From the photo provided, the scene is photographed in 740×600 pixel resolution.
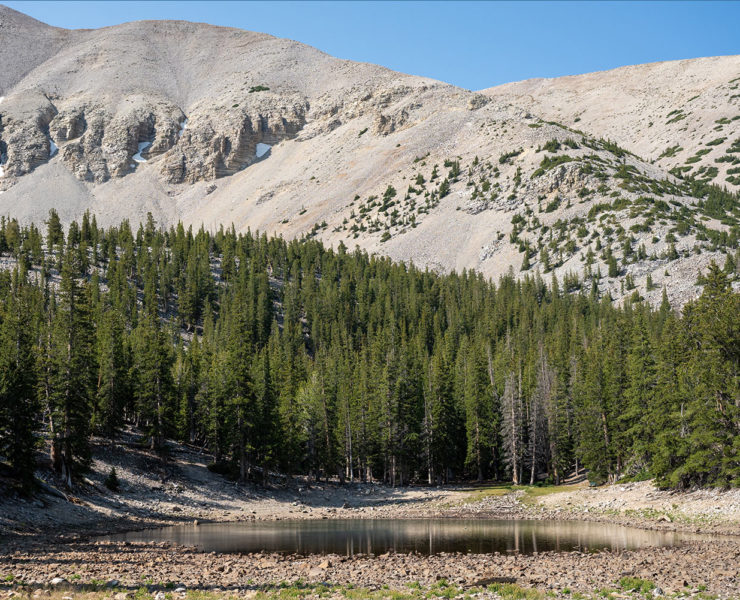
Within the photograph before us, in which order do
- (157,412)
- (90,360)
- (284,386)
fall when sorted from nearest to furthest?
1. (90,360)
2. (157,412)
3. (284,386)

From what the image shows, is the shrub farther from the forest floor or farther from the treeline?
the treeline

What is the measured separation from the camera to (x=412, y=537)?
38.8m

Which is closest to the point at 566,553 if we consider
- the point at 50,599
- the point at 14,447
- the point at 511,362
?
the point at 50,599

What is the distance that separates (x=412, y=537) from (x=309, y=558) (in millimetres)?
10537

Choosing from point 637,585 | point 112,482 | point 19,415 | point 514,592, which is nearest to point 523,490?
point 112,482

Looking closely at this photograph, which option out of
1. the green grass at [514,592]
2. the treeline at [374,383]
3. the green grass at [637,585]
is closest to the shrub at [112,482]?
the treeline at [374,383]

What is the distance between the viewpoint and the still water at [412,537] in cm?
3322

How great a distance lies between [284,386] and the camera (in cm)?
8112

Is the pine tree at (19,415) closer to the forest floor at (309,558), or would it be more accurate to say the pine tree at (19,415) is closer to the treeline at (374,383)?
the treeline at (374,383)

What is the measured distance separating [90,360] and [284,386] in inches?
1224

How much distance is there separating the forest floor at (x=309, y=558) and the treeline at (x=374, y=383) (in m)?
3.48

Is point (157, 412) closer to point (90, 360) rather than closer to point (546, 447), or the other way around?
point (90, 360)

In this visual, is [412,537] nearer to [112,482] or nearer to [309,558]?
[309,558]

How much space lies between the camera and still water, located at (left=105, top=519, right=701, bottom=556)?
33219 millimetres
